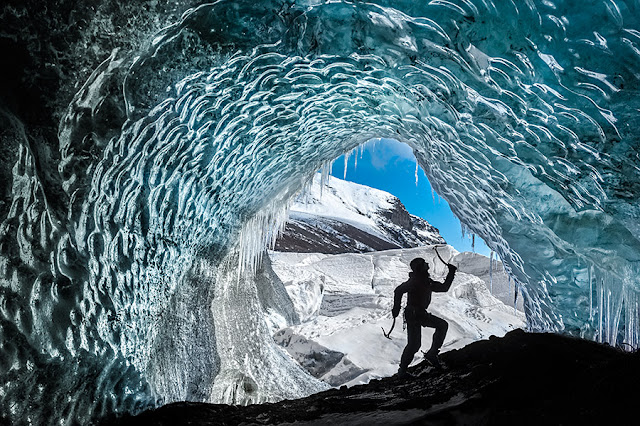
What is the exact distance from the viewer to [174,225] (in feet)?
14.8

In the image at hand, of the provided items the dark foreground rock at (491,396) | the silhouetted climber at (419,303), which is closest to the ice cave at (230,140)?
the dark foreground rock at (491,396)

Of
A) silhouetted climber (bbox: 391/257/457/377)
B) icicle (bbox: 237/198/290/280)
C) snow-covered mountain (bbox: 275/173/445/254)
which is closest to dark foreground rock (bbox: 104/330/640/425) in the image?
silhouetted climber (bbox: 391/257/457/377)

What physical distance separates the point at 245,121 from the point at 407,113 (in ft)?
5.77

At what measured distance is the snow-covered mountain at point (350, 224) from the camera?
17.2m

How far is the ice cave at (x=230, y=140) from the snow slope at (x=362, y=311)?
366 cm

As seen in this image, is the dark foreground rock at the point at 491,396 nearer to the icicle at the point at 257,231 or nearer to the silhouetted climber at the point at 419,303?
the silhouetted climber at the point at 419,303

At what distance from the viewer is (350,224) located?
21.8 metres

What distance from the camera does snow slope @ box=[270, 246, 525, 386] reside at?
8680mm

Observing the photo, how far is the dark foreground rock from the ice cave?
823 millimetres

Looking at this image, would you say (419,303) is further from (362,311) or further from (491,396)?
(362,311)

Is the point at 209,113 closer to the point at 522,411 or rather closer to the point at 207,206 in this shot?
the point at 207,206

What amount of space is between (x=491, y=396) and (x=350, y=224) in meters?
19.2

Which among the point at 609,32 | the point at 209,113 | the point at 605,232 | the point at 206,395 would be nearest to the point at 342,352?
the point at 206,395

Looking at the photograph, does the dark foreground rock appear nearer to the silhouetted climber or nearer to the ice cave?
the silhouetted climber
